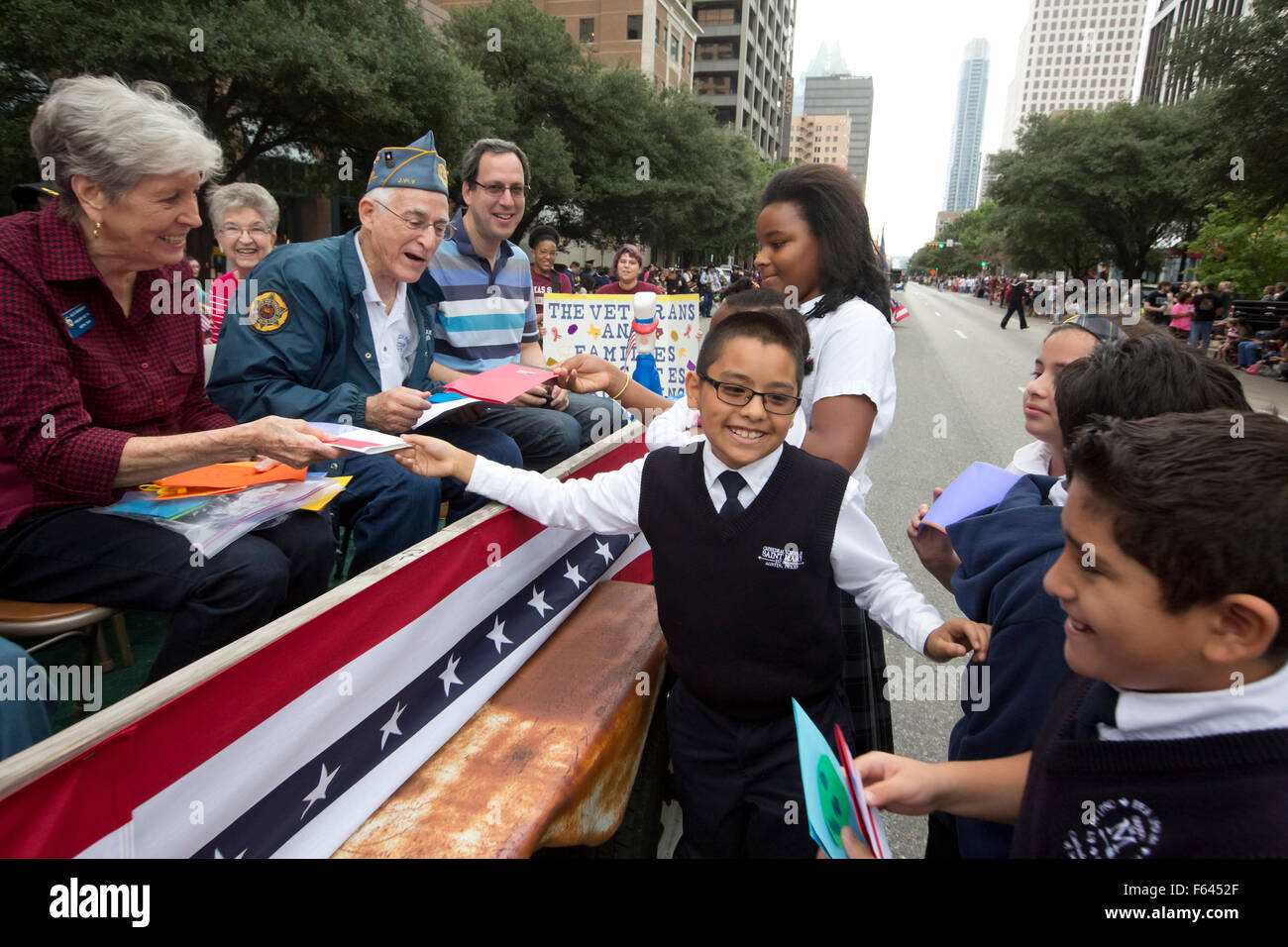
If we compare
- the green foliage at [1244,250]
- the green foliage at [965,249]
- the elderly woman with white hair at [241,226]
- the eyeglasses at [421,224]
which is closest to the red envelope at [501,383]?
the eyeglasses at [421,224]

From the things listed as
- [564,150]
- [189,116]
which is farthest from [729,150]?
[189,116]

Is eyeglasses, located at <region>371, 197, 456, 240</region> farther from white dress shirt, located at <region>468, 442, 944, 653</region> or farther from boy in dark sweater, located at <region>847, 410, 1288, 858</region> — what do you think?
boy in dark sweater, located at <region>847, 410, 1288, 858</region>

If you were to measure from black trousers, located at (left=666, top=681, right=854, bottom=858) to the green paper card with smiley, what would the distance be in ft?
2.14

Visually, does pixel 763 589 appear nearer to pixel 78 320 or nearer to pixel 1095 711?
pixel 1095 711

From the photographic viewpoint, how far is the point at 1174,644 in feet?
3.24

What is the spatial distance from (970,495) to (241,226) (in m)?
4.69

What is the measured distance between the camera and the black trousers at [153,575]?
6.07 ft

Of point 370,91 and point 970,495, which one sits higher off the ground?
point 370,91

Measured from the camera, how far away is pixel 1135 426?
3.48 feet

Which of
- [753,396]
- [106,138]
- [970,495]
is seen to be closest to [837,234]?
[753,396]

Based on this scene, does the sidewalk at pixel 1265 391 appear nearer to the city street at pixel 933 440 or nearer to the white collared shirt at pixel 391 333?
the city street at pixel 933 440

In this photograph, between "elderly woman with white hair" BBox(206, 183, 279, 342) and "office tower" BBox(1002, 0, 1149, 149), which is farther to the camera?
"office tower" BBox(1002, 0, 1149, 149)

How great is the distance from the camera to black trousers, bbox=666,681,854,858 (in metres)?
1.81

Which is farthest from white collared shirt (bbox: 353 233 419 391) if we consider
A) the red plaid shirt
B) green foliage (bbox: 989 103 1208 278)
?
green foliage (bbox: 989 103 1208 278)
